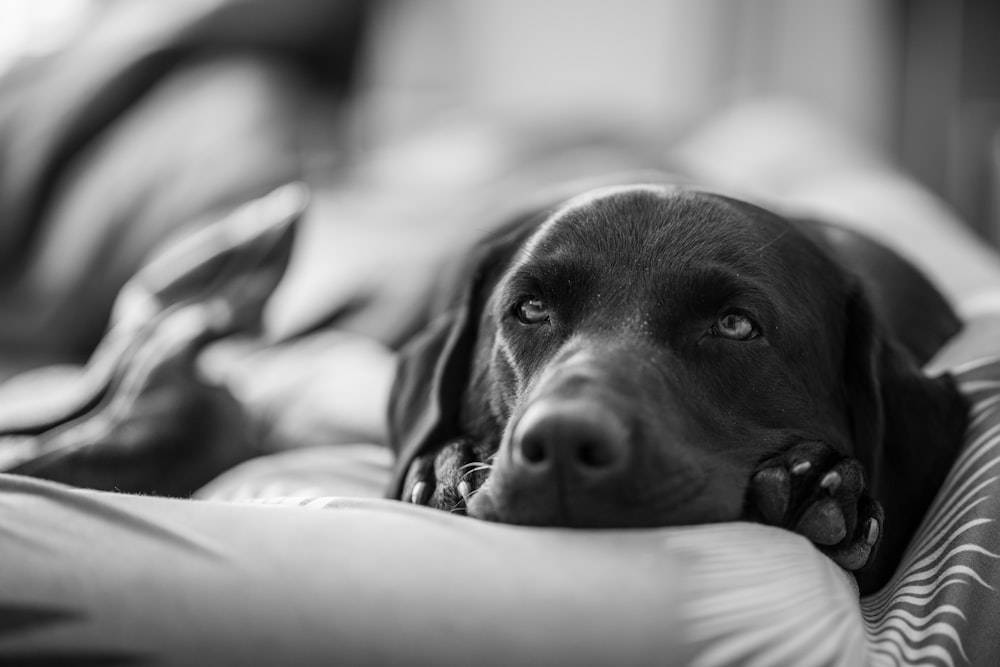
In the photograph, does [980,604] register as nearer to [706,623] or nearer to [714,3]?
[706,623]

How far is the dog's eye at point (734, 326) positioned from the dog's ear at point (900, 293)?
46cm

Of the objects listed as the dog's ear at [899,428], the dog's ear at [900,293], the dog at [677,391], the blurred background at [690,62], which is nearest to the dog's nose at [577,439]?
the dog at [677,391]

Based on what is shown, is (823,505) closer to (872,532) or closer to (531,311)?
(872,532)

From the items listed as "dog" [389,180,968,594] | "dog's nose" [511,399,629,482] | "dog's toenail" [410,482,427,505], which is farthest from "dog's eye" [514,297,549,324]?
"dog's nose" [511,399,629,482]

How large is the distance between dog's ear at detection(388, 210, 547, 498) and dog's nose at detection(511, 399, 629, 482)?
64cm

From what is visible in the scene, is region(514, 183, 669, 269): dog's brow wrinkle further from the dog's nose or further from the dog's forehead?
the dog's nose

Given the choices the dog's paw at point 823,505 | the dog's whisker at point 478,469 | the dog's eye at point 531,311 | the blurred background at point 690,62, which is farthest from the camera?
the blurred background at point 690,62

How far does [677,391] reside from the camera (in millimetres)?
1531

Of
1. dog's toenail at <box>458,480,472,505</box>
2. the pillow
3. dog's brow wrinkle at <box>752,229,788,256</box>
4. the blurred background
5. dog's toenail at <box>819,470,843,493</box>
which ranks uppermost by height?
dog's brow wrinkle at <box>752,229,788,256</box>

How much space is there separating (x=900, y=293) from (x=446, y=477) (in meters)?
1.11

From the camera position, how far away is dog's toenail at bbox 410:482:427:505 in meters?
1.79

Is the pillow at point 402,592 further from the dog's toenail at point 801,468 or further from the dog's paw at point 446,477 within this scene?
the dog's paw at point 446,477

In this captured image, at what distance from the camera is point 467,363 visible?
207cm

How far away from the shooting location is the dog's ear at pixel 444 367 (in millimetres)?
2000
